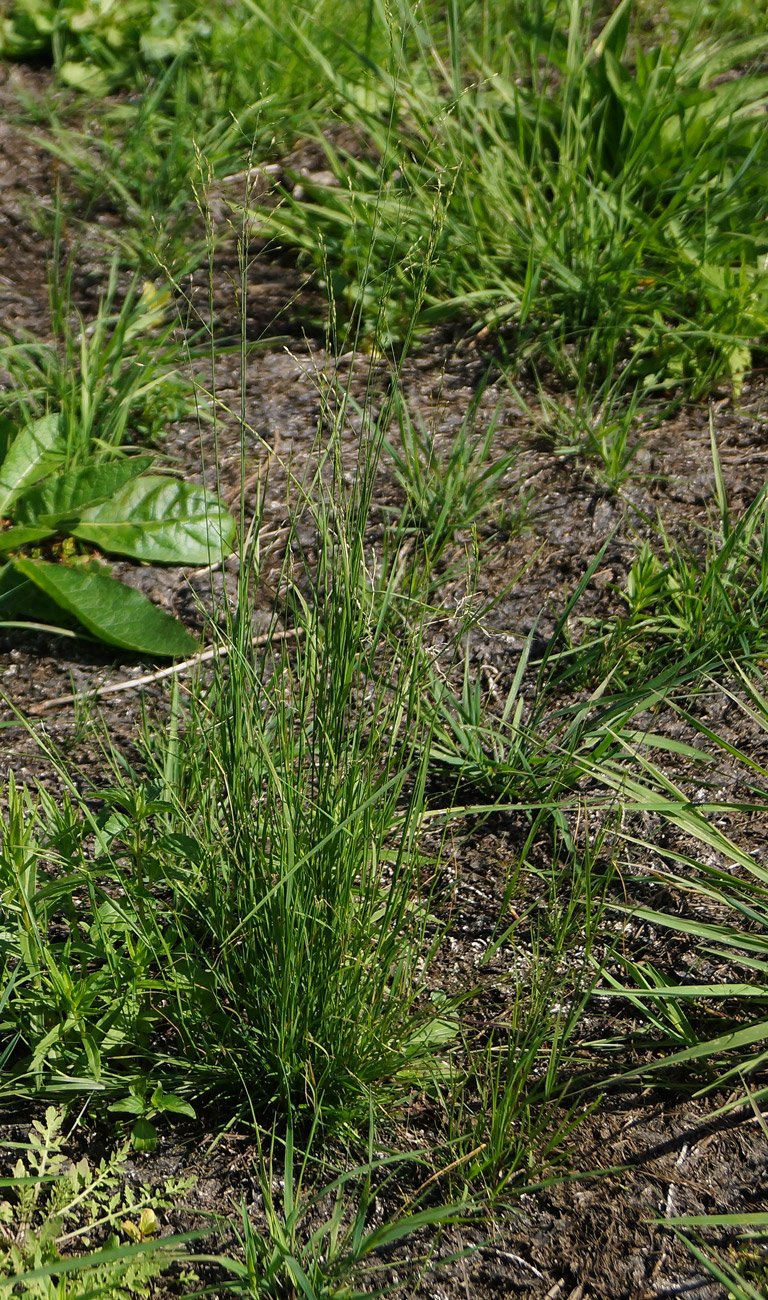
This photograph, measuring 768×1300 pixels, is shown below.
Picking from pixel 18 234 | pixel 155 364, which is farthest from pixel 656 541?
pixel 18 234

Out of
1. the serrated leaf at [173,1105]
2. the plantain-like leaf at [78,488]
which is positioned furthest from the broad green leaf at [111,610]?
the serrated leaf at [173,1105]

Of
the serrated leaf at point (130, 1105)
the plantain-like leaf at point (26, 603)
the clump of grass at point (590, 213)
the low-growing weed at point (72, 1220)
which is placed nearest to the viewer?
the low-growing weed at point (72, 1220)

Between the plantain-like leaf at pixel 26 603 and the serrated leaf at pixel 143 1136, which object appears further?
the plantain-like leaf at pixel 26 603

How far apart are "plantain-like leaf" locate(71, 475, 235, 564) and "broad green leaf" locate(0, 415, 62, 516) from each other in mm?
138

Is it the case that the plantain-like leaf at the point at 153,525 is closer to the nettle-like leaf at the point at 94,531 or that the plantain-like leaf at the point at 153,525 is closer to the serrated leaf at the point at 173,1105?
the nettle-like leaf at the point at 94,531

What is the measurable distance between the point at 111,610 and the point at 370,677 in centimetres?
90

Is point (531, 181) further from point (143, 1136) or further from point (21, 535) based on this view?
point (143, 1136)

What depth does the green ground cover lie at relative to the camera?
1.48 meters

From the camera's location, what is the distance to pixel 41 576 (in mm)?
2211

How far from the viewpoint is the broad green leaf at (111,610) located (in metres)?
2.21

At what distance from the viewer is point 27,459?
2.39 metres

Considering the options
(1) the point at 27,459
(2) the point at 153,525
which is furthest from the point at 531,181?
(1) the point at 27,459

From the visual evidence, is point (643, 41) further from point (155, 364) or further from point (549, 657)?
point (549, 657)

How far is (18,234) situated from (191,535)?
146cm
